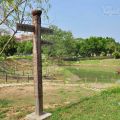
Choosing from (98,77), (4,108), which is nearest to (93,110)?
(4,108)

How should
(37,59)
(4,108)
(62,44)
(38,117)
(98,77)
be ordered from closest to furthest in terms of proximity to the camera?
1. (38,117)
2. (37,59)
3. (4,108)
4. (98,77)
5. (62,44)

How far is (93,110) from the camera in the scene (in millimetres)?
7379

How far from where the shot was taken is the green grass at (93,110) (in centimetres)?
679

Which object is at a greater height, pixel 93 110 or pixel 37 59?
pixel 37 59

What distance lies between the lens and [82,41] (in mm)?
75000

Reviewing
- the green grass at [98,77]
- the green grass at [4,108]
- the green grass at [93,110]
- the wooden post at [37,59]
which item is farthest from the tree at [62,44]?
the wooden post at [37,59]

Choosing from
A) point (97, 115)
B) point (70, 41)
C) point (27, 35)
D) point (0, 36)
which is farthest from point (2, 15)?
point (70, 41)

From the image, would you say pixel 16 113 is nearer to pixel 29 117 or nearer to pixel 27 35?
pixel 29 117

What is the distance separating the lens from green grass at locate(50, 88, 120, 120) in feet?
22.3

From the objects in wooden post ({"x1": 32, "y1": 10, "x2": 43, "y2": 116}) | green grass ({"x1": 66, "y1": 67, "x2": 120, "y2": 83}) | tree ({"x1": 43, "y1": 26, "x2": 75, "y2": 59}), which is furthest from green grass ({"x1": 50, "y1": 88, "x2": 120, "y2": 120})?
tree ({"x1": 43, "y1": 26, "x2": 75, "y2": 59})

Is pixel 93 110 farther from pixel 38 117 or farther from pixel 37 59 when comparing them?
pixel 37 59

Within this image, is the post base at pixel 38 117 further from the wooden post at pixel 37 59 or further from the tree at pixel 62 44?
the tree at pixel 62 44

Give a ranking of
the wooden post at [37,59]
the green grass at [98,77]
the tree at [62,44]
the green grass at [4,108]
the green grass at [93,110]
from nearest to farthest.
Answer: the green grass at [93,110] < the wooden post at [37,59] < the green grass at [4,108] < the green grass at [98,77] < the tree at [62,44]

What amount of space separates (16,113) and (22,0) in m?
5.43
